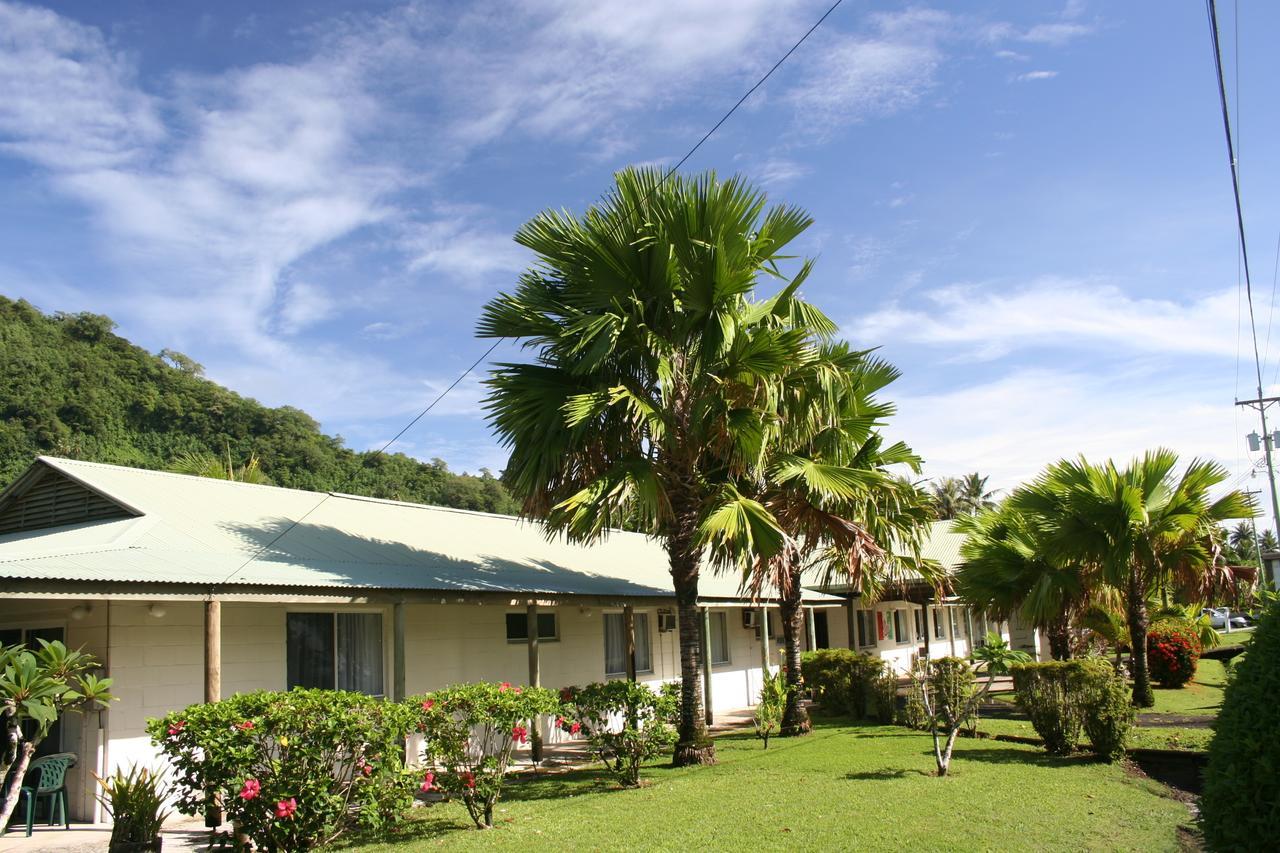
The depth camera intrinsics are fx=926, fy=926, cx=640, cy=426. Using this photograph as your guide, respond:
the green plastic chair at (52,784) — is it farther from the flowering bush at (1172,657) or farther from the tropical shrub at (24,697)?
the flowering bush at (1172,657)

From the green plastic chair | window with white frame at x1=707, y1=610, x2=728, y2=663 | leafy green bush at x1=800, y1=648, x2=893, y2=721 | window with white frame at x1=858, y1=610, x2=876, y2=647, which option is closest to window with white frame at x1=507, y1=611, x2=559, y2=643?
leafy green bush at x1=800, y1=648, x2=893, y2=721

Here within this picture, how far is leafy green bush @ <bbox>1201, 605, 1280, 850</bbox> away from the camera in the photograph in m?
4.74

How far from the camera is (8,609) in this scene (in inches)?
431

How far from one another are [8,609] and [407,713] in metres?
5.62

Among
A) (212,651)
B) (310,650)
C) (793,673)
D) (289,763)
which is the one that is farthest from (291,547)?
(793,673)

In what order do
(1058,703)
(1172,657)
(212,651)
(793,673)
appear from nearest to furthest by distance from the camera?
1. (212,651)
2. (1058,703)
3. (793,673)
4. (1172,657)

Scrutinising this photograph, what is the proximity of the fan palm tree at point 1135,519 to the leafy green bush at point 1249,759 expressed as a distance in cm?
1183

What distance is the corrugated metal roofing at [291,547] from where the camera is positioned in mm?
10141

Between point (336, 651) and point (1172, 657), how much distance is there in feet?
62.9

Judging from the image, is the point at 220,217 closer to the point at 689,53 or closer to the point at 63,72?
the point at 63,72

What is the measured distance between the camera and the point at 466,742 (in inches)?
374

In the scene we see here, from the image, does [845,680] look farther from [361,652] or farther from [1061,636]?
[361,652]

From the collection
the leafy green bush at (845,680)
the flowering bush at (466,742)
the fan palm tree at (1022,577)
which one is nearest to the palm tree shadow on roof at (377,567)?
the flowering bush at (466,742)

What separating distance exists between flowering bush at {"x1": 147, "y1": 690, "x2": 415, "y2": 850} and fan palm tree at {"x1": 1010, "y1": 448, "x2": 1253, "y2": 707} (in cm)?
1294
